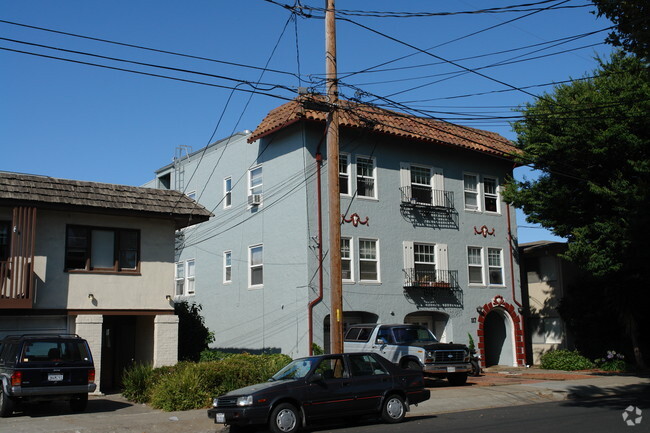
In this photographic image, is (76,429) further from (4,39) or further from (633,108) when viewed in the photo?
(633,108)

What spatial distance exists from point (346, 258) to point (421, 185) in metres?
4.98

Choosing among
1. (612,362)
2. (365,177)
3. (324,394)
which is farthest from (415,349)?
(612,362)

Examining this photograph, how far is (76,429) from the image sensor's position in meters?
13.3

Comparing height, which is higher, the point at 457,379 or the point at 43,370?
the point at 43,370

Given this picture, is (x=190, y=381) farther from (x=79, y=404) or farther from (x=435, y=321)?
(x=435, y=321)

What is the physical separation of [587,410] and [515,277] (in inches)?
600

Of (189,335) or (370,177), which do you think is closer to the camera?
(189,335)

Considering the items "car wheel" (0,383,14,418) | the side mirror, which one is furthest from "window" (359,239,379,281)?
"car wheel" (0,383,14,418)

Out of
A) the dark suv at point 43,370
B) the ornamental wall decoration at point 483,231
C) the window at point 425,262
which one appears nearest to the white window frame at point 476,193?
the ornamental wall decoration at point 483,231

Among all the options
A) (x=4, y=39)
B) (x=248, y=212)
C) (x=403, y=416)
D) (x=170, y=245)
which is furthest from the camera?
(x=248, y=212)

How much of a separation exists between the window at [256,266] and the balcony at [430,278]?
561 cm

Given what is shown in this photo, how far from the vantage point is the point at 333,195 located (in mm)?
15430

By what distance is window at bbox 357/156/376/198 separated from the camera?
2603 cm

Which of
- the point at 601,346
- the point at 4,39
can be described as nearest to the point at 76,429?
the point at 4,39
